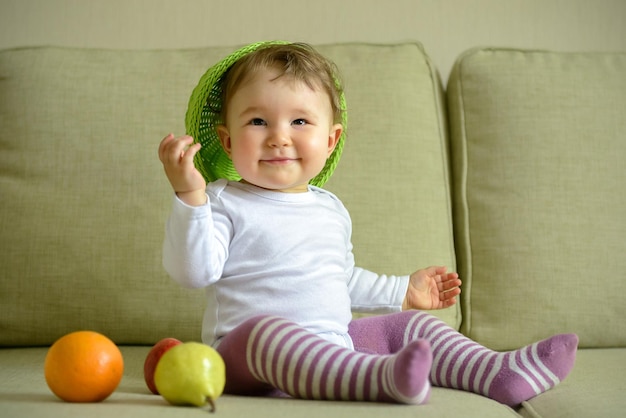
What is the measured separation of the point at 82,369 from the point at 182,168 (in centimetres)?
30

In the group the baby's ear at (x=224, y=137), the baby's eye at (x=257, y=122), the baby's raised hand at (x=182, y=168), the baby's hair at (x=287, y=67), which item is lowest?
the baby's raised hand at (x=182, y=168)

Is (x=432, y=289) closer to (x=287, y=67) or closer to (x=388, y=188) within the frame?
(x=388, y=188)

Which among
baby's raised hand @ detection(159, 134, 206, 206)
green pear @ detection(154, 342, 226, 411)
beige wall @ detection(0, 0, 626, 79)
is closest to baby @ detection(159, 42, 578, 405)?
baby's raised hand @ detection(159, 134, 206, 206)

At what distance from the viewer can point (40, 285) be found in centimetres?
153

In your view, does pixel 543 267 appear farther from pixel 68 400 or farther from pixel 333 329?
pixel 68 400

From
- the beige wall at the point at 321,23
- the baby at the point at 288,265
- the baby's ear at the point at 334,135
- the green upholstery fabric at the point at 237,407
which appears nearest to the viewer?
the green upholstery fabric at the point at 237,407

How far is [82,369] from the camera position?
93cm

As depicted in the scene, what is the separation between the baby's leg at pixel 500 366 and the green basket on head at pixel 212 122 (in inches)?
16.5

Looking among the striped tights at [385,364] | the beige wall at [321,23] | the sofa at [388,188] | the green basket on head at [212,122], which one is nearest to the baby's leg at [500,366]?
the striped tights at [385,364]

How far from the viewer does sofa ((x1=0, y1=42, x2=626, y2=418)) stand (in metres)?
1.54

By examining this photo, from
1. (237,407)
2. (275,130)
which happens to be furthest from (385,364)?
(275,130)

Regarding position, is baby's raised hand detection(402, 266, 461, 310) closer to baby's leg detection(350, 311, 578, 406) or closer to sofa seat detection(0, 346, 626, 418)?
baby's leg detection(350, 311, 578, 406)

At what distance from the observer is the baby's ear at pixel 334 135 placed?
1354 mm

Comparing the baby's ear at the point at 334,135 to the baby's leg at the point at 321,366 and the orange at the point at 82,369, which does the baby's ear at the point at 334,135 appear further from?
the orange at the point at 82,369
